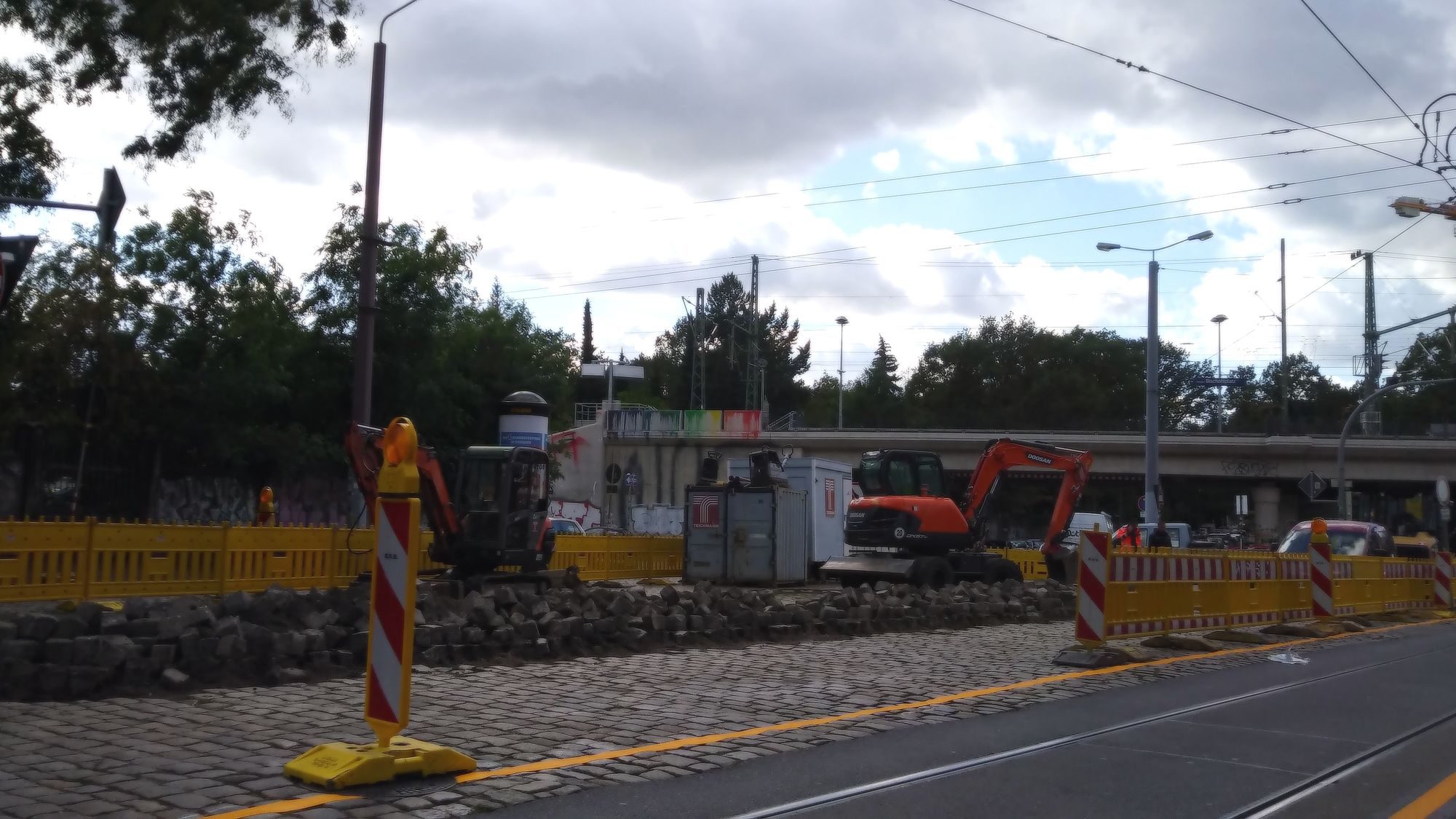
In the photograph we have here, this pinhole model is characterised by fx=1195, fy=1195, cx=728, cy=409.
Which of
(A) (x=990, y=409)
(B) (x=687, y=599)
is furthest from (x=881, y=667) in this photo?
(A) (x=990, y=409)

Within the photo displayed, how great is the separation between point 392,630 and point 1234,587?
46.4ft

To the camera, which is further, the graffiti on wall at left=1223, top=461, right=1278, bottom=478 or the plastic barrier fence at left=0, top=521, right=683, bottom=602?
the graffiti on wall at left=1223, top=461, right=1278, bottom=478

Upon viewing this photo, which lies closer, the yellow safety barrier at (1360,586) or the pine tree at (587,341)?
the yellow safety barrier at (1360,586)

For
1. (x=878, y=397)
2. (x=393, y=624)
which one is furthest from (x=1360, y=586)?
(x=878, y=397)

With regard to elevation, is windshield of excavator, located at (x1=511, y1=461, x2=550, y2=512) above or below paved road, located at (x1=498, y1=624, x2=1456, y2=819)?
above

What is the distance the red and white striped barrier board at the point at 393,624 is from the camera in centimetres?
629

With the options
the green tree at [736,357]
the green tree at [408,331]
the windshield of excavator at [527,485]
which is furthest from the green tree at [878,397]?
the windshield of excavator at [527,485]

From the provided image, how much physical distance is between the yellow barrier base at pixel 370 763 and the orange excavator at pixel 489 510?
1102cm

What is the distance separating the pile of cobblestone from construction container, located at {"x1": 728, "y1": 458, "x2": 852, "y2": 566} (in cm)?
1077

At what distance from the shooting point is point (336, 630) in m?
10.3

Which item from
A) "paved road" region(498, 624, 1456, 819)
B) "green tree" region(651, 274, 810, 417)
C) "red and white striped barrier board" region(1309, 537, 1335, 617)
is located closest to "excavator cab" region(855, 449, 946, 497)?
"red and white striped barrier board" region(1309, 537, 1335, 617)

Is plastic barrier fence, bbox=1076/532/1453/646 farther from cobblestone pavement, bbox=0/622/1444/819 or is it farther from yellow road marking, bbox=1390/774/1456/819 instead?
yellow road marking, bbox=1390/774/1456/819

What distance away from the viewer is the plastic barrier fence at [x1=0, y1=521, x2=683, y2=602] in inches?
544

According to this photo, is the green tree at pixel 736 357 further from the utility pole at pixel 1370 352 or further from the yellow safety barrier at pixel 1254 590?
the yellow safety barrier at pixel 1254 590
